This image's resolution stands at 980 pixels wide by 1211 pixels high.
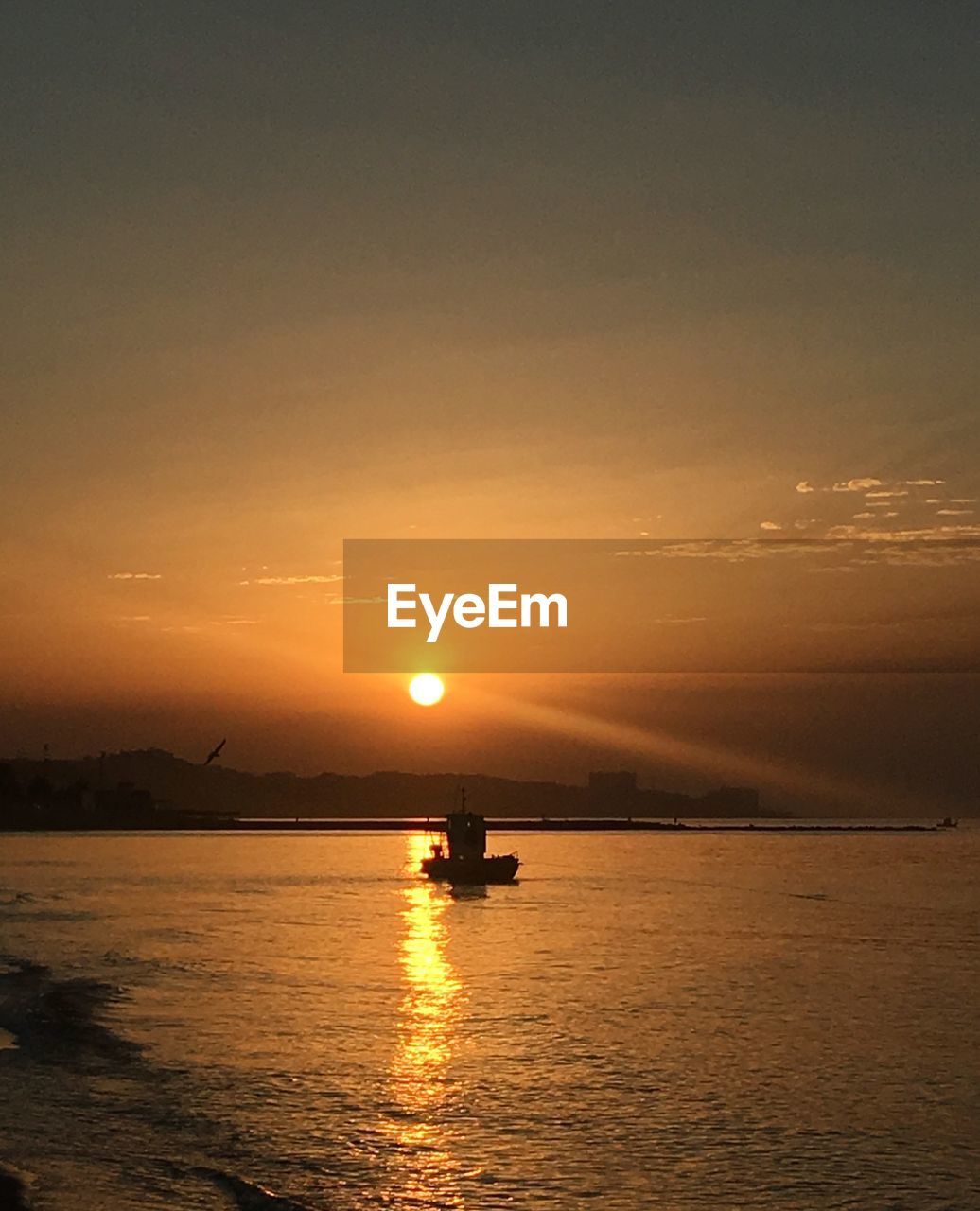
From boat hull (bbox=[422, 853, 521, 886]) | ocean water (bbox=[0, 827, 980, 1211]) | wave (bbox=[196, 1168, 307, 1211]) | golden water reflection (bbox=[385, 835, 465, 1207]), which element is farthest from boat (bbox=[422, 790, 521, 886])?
wave (bbox=[196, 1168, 307, 1211])

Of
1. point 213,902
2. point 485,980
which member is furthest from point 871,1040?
point 213,902

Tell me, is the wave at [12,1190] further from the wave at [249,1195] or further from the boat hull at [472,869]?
the boat hull at [472,869]

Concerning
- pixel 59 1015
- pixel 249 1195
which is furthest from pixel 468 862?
pixel 249 1195

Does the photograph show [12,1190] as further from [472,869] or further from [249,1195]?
[472,869]

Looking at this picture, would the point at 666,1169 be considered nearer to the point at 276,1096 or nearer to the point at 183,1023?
the point at 276,1096

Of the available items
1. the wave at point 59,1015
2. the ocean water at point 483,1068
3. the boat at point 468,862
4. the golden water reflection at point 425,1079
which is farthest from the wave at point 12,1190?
the boat at point 468,862

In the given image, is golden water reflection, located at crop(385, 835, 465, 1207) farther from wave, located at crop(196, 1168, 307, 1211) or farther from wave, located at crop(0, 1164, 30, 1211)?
wave, located at crop(0, 1164, 30, 1211)
